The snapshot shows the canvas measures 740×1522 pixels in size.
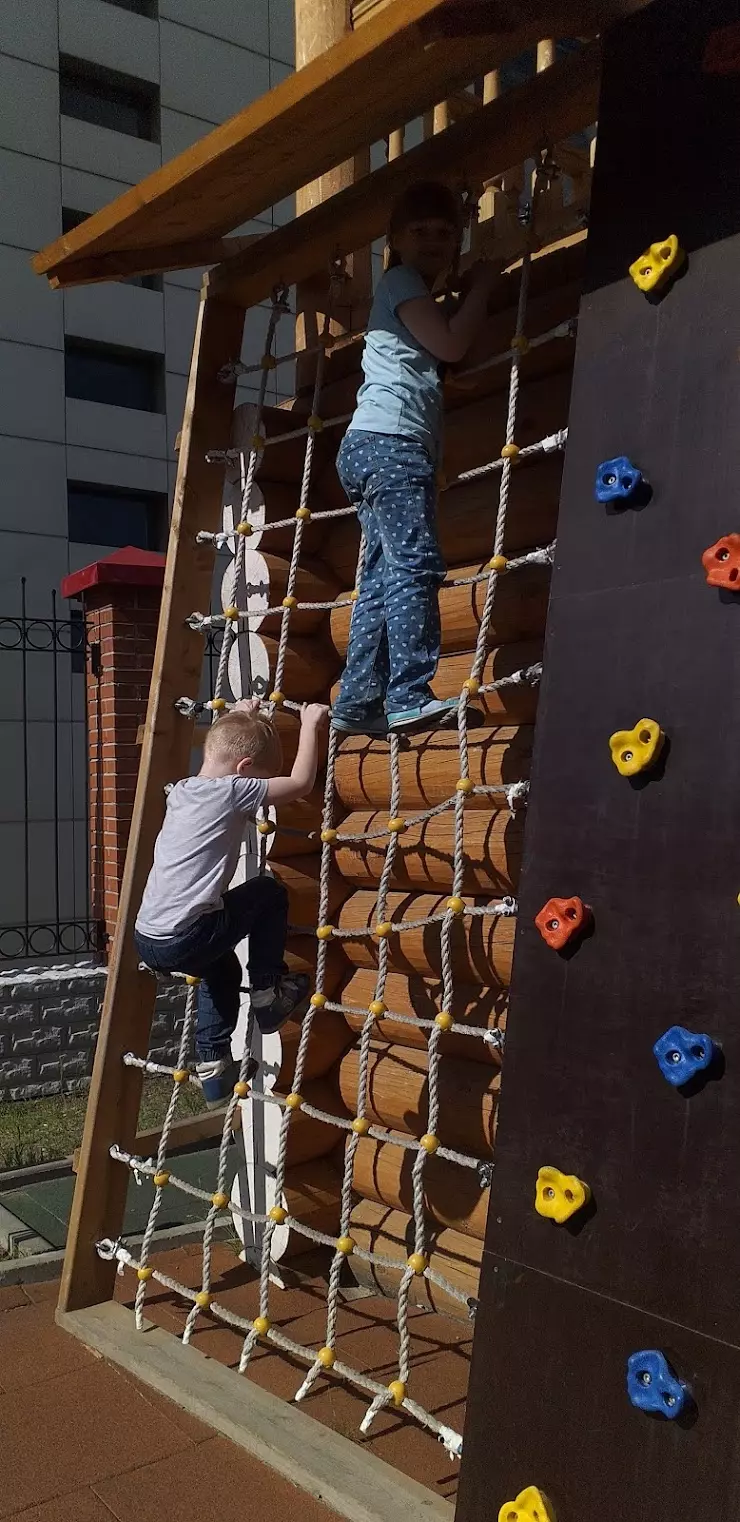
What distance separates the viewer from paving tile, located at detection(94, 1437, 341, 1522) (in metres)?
2.45

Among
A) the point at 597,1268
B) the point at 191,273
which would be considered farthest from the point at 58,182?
the point at 597,1268

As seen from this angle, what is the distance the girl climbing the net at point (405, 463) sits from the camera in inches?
107

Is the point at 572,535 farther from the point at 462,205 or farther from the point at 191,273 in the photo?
the point at 191,273

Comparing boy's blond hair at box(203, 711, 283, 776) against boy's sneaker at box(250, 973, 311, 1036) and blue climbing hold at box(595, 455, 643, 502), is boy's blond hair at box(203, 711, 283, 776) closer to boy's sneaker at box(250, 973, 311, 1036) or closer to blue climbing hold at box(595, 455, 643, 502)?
boy's sneaker at box(250, 973, 311, 1036)

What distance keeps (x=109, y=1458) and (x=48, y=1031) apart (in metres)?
3.93

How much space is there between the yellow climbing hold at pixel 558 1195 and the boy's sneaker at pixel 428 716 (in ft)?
3.24

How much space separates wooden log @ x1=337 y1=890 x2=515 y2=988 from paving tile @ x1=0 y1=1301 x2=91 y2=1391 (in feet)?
4.24

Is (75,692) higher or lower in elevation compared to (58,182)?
lower

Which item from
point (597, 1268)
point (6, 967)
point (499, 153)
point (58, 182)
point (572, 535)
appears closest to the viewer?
point (597, 1268)

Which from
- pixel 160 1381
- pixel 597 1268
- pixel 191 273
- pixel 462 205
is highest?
pixel 191 273

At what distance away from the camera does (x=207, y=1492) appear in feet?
8.30

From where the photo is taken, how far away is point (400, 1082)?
134 inches

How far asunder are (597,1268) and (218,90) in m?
12.2

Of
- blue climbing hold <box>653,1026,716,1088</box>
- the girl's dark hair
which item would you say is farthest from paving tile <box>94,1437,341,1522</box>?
the girl's dark hair
